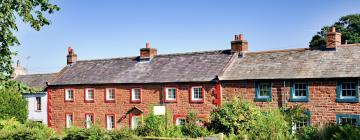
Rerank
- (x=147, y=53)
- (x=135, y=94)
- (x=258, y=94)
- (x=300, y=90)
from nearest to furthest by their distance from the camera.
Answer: (x=300, y=90) < (x=258, y=94) < (x=135, y=94) < (x=147, y=53)

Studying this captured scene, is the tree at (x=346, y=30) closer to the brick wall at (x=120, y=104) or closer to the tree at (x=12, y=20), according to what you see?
the brick wall at (x=120, y=104)

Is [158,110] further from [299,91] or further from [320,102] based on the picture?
[320,102]

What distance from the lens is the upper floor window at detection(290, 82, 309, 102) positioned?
25.7 metres

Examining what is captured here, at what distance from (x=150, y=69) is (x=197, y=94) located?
5887 millimetres

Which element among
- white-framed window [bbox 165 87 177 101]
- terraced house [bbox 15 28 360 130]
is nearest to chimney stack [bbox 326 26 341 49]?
terraced house [bbox 15 28 360 130]

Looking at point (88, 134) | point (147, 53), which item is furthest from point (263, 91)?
point (88, 134)

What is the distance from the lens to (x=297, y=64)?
27.4m

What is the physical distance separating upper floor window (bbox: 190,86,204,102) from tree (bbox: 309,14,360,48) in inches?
1429

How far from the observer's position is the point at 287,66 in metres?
27.5

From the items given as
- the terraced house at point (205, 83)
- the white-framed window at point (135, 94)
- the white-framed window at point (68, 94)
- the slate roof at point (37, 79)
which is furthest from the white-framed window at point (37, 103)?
the white-framed window at point (135, 94)

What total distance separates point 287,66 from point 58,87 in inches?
826

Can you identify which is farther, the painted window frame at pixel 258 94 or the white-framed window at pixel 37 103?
the white-framed window at pixel 37 103

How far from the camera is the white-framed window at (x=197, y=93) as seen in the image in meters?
29.9

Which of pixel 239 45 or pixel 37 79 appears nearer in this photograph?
pixel 239 45
